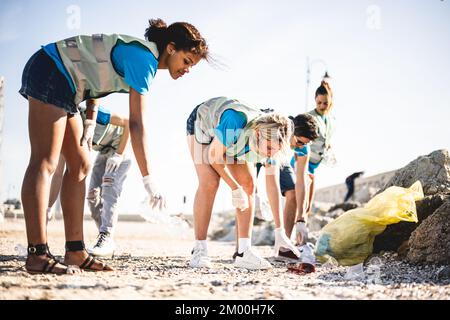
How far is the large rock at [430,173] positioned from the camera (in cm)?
429

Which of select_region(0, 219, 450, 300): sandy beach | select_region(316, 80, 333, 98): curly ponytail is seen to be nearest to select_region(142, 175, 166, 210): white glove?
select_region(0, 219, 450, 300): sandy beach

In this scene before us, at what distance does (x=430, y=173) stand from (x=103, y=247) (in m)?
3.14

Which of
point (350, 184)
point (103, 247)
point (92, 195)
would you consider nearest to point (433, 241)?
point (103, 247)

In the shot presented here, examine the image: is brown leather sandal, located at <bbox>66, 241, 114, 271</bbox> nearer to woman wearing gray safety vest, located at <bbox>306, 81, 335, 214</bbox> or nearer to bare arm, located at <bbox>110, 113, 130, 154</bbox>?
bare arm, located at <bbox>110, 113, 130, 154</bbox>

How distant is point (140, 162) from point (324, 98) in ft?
10.2

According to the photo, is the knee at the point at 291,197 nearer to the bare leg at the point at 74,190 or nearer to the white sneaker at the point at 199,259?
the white sneaker at the point at 199,259

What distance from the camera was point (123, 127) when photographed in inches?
171

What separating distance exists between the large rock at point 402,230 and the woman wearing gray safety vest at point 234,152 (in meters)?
1.22

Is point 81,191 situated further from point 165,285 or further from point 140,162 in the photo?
point 165,285

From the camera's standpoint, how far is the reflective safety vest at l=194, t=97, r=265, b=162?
135 inches

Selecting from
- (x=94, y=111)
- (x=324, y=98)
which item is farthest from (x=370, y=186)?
(x=94, y=111)

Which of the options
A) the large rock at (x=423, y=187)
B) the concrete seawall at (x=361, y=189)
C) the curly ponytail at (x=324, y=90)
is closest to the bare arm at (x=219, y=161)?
the large rock at (x=423, y=187)

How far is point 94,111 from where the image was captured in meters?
3.17

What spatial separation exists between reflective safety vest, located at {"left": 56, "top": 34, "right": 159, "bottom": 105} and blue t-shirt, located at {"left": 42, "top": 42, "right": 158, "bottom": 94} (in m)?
0.02
